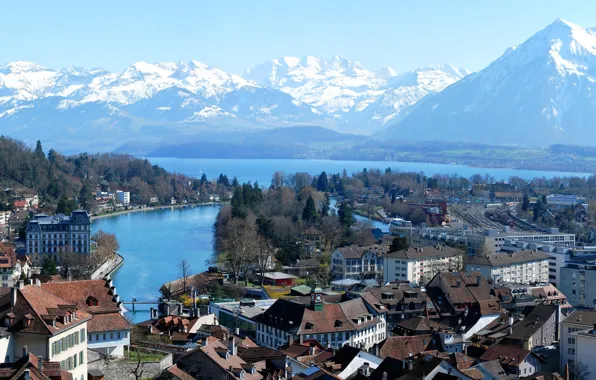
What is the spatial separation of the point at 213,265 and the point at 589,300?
12.8 meters

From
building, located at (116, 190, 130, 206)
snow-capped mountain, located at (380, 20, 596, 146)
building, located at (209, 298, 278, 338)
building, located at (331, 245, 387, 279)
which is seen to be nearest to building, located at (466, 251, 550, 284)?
building, located at (331, 245, 387, 279)

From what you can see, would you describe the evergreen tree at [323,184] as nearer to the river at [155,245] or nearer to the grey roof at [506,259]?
the river at [155,245]

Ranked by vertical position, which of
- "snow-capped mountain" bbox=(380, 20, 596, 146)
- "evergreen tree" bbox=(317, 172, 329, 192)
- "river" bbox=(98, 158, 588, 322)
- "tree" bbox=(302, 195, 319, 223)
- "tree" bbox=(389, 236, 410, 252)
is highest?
"snow-capped mountain" bbox=(380, 20, 596, 146)

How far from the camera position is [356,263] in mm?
32125

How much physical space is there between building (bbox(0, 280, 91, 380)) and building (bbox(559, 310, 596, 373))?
359 inches

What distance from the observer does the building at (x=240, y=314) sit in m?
20.6

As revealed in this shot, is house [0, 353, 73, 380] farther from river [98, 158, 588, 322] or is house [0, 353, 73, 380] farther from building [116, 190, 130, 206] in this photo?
building [116, 190, 130, 206]

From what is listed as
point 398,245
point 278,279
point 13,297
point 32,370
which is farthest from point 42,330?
point 398,245

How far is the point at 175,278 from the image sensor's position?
3189 centimetres

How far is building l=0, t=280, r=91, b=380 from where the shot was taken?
1013 centimetres

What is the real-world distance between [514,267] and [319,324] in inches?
475

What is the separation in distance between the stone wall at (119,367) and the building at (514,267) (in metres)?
17.4

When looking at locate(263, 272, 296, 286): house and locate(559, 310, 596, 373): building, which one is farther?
locate(263, 272, 296, 286): house

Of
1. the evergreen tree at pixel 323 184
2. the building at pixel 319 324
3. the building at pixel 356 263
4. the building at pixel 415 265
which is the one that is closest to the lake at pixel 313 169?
the evergreen tree at pixel 323 184
